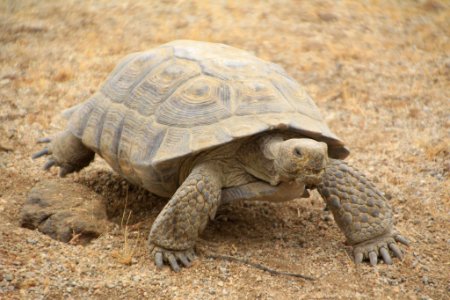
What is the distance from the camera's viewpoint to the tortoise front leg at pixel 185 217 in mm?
3541

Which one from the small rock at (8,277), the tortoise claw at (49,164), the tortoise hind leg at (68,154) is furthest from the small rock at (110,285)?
the tortoise claw at (49,164)

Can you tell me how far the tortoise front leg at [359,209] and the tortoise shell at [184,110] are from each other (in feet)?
0.90

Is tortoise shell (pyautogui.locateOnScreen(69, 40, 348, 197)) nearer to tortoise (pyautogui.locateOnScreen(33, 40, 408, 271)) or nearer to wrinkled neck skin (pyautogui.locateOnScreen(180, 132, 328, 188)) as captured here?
tortoise (pyautogui.locateOnScreen(33, 40, 408, 271))

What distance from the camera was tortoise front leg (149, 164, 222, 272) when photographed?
11.6 feet

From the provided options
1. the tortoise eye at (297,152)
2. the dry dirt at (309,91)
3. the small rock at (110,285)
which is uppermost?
the tortoise eye at (297,152)

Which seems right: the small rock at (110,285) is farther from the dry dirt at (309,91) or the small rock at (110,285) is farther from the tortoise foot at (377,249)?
the tortoise foot at (377,249)

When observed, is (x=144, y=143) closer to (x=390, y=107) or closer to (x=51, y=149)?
(x=51, y=149)

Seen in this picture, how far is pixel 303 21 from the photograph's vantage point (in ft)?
30.9

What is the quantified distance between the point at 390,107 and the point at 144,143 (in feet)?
12.9

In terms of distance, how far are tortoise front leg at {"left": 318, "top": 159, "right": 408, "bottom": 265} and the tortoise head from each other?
514 mm

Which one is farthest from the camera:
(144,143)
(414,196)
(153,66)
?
(414,196)

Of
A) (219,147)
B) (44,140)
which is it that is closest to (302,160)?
(219,147)

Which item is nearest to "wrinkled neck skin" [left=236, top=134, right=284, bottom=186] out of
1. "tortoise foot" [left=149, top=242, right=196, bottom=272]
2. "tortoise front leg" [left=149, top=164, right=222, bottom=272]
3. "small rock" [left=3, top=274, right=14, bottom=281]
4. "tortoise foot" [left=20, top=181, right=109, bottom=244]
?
"tortoise front leg" [left=149, top=164, right=222, bottom=272]

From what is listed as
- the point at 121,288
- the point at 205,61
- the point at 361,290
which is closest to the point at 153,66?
the point at 205,61
